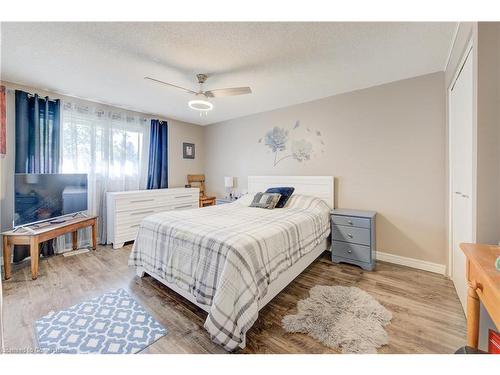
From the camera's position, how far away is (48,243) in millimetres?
3160

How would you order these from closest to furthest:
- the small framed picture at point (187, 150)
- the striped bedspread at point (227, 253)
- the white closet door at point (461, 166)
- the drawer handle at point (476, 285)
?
the drawer handle at point (476, 285) → the striped bedspread at point (227, 253) → the white closet door at point (461, 166) → the small framed picture at point (187, 150)

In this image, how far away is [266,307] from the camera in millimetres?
2008

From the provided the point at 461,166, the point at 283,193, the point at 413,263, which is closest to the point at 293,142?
the point at 283,193

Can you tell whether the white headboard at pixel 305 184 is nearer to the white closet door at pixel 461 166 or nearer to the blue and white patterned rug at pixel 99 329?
the white closet door at pixel 461 166

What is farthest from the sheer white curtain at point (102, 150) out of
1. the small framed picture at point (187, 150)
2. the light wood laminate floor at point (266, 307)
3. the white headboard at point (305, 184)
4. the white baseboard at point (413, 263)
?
the white baseboard at point (413, 263)

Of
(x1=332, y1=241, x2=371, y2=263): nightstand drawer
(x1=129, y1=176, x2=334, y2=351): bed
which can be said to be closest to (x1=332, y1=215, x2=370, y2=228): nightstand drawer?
(x1=129, y1=176, x2=334, y2=351): bed

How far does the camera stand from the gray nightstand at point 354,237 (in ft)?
8.82

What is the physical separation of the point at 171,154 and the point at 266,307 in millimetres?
3766

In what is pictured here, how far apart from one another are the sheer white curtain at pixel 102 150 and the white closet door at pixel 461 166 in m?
4.56

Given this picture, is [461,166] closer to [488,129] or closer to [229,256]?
[488,129]

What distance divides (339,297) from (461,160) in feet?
5.47

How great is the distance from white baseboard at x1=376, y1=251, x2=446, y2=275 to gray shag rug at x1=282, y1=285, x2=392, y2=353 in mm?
1024

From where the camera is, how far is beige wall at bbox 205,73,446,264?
2.59m
